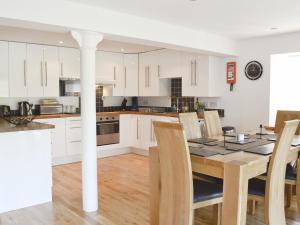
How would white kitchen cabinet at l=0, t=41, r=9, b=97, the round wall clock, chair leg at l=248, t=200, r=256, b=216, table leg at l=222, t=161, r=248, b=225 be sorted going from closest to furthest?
table leg at l=222, t=161, r=248, b=225 → chair leg at l=248, t=200, r=256, b=216 → white kitchen cabinet at l=0, t=41, r=9, b=97 → the round wall clock

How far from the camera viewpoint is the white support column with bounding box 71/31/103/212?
3174mm

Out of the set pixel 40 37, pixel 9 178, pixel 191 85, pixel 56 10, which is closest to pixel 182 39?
pixel 191 85

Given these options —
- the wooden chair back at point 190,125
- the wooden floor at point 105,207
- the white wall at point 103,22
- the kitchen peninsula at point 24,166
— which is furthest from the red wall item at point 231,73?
the kitchen peninsula at point 24,166

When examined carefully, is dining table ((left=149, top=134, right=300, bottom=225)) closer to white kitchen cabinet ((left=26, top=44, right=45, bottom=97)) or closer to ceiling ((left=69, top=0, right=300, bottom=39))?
ceiling ((left=69, top=0, right=300, bottom=39))

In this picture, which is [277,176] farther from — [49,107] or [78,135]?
[49,107]

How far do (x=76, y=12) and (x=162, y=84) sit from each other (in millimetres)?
3343

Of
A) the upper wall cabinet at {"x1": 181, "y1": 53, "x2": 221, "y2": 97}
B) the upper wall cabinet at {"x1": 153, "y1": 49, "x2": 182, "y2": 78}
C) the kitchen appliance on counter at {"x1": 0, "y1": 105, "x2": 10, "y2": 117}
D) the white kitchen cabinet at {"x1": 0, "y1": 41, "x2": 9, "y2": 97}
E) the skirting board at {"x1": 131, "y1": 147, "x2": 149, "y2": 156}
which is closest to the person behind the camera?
the white kitchen cabinet at {"x1": 0, "y1": 41, "x2": 9, "y2": 97}

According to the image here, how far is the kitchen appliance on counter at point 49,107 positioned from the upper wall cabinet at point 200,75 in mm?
2435

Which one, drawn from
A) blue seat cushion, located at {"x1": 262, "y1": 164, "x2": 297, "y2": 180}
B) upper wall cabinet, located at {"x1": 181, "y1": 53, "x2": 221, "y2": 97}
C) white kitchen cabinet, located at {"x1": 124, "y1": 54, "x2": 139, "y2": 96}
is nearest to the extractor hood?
white kitchen cabinet, located at {"x1": 124, "y1": 54, "x2": 139, "y2": 96}

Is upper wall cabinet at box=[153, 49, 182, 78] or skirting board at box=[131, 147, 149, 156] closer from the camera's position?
upper wall cabinet at box=[153, 49, 182, 78]

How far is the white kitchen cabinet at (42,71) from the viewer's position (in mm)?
5145

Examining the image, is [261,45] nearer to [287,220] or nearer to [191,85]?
[191,85]

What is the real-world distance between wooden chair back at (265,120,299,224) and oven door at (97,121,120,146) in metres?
3.76

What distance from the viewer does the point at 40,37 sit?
4574mm
